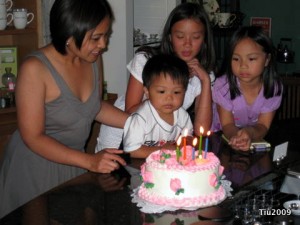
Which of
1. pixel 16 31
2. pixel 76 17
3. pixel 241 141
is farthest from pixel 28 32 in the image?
pixel 241 141

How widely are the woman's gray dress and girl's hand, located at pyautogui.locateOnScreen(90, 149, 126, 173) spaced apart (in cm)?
24

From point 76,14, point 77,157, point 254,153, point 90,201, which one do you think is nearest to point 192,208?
point 90,201

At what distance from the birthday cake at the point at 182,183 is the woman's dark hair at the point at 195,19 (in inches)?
39.2

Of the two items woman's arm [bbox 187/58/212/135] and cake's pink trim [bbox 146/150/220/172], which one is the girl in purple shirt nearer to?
woman's arm [bbox 187/58/212/135]

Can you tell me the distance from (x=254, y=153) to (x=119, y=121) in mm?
583

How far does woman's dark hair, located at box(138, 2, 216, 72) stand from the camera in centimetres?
254

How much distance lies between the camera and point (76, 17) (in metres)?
1.91

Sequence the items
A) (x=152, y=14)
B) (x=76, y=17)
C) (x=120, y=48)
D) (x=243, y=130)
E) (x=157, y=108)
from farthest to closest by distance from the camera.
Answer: (x=152, y=14) → (x=120, y=48) → (x=243, y=130) → (x=157, y=108) → (x=76, y=17)

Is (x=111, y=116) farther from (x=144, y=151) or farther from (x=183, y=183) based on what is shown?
(x=183, y=183)

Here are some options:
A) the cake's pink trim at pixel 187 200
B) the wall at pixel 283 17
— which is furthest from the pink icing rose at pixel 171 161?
the wall at pixel 283 17

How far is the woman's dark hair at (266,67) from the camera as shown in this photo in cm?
255

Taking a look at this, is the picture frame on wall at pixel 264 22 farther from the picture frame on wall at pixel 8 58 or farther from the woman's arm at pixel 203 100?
the woman's arm at pixel 203 100

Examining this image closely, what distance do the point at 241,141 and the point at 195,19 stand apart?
66 centimetres

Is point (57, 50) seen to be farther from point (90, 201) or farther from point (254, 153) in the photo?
point (254, 153)
